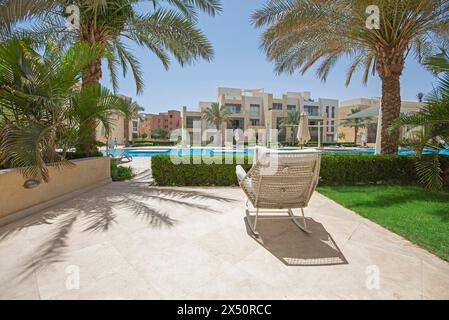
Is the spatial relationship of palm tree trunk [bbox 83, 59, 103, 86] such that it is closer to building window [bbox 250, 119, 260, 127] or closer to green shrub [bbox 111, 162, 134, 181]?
green shrub [bbox 111, 162, 134, 181]

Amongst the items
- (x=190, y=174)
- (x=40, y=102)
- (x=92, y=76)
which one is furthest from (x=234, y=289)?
(x=92, y=76)

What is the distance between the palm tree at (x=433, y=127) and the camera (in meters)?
4.77

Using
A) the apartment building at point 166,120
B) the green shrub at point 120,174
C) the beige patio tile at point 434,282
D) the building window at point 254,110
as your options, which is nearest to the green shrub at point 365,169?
the beige patio tile at point 434,282

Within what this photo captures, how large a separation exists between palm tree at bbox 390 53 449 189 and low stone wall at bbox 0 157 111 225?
25.3ft

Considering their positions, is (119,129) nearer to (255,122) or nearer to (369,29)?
(255,122)

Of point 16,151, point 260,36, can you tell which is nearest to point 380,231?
point 16,151

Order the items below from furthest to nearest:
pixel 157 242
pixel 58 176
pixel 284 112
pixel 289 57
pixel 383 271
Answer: pixel 284 112
pixel 289 57
pixel 58 176
pixel 157 242
pixel 383 271

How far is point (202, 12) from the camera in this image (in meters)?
7.04

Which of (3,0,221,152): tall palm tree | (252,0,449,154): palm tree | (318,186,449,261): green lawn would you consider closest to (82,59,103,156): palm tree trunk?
(3,0,221,152): tall palm tree

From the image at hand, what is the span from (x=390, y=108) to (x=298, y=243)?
21.0 feet

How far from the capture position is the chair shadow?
8.72 feet

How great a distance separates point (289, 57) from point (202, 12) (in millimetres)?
3882

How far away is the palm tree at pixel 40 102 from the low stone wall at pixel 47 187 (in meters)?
0.23
